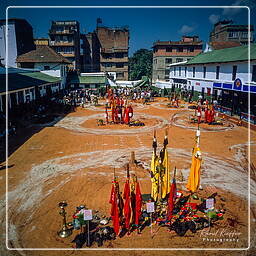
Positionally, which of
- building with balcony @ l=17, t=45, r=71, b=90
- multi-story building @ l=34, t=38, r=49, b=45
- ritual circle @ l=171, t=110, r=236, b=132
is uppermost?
multi-story building @ l=34, t=38, r=49, b=45

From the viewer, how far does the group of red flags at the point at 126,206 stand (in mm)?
6488

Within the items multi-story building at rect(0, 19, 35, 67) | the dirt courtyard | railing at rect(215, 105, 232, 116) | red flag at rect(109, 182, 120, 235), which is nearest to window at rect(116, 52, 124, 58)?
multi-story building at rect(0, 19, 35, 67)

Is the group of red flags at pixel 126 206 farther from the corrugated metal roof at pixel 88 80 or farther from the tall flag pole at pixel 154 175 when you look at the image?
the corrugated metal roof at pixel 88 80

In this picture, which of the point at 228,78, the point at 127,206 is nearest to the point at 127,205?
the point at 127,206

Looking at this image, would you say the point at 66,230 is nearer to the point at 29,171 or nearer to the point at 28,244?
the point at 28,244

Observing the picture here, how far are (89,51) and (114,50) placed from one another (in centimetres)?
609

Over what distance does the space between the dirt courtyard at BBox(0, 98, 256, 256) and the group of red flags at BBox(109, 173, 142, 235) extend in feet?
1.57

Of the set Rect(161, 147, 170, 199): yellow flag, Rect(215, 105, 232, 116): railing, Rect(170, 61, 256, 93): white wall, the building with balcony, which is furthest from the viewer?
the building with balcony

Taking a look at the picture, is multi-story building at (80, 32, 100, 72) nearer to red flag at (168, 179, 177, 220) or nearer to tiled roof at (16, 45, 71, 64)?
tiled roof at (16, 45, 71, 64)

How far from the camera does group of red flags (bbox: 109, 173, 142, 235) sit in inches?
255

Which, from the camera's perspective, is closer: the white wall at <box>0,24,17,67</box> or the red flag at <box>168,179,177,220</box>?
the red flag at <box>168,179,177,220</box>

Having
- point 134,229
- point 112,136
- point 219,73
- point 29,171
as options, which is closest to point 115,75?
point 219,73

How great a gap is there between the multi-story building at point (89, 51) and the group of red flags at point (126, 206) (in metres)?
50.3

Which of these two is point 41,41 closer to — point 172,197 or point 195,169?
point 195,169
